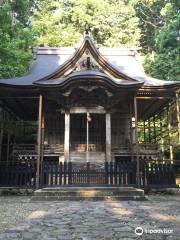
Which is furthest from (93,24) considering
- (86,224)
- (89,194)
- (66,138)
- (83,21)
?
(86,224)

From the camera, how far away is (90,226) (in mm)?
6570

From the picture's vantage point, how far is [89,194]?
41.3ft

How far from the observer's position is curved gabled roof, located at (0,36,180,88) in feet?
51.2

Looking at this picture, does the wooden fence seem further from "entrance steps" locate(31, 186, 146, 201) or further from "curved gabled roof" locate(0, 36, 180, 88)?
"curved gabled roof" locate(0, 36, 180, 88)

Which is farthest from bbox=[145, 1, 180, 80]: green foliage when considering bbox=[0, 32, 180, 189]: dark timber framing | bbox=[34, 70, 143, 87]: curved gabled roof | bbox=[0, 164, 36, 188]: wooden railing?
bbox=[0, 164, 36, 188]: wooden railing

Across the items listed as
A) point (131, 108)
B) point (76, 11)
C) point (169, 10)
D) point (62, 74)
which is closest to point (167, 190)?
point (131, 108)

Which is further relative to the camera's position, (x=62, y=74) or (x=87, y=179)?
(x=62, y=74)

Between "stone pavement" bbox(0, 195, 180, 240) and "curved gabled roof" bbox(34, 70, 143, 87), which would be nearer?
"stone pavement" bbox(0, 195, 180, 240)

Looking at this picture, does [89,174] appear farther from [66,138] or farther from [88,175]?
[66,138]

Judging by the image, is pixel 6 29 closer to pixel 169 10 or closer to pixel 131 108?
pixel 131 108

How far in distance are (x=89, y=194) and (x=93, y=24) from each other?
25251 mm

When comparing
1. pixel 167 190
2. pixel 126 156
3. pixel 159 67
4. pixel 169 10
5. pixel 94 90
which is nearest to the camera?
pixel 167 190

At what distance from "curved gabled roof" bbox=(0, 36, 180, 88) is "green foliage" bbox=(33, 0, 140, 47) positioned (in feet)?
36.7

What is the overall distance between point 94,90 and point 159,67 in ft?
26.3
